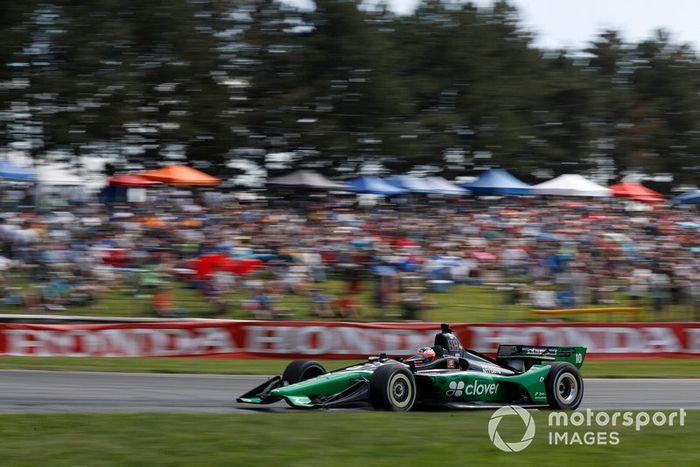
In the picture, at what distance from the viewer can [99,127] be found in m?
33.1

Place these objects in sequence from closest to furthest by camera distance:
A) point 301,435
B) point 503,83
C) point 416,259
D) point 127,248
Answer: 1. point 301,435
2. point 127,248
3. point 416,259
4. point 503,83

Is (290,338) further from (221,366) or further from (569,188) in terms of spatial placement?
(569,188)

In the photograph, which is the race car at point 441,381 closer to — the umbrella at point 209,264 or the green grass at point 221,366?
the green grass at point 221,366

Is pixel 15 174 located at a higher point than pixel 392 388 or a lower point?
higher

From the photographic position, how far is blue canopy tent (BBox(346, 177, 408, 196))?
3042 cm

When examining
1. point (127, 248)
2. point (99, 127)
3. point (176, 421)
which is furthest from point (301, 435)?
point (99, 127)

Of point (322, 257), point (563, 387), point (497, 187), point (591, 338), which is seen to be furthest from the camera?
point (497, 187)

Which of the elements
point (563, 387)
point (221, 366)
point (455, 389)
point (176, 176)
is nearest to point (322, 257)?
point (221, 366)

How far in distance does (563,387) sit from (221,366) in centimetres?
638

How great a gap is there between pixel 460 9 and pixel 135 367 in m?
31.5

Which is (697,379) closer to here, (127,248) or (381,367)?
(381,367)

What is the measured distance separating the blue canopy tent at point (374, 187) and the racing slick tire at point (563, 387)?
18.7 meters

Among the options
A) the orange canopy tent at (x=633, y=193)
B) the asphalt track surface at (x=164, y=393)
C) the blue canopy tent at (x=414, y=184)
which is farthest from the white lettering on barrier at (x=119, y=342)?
the orange canopy tent at (x=633, y=193)

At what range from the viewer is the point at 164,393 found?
1268 centimetres
